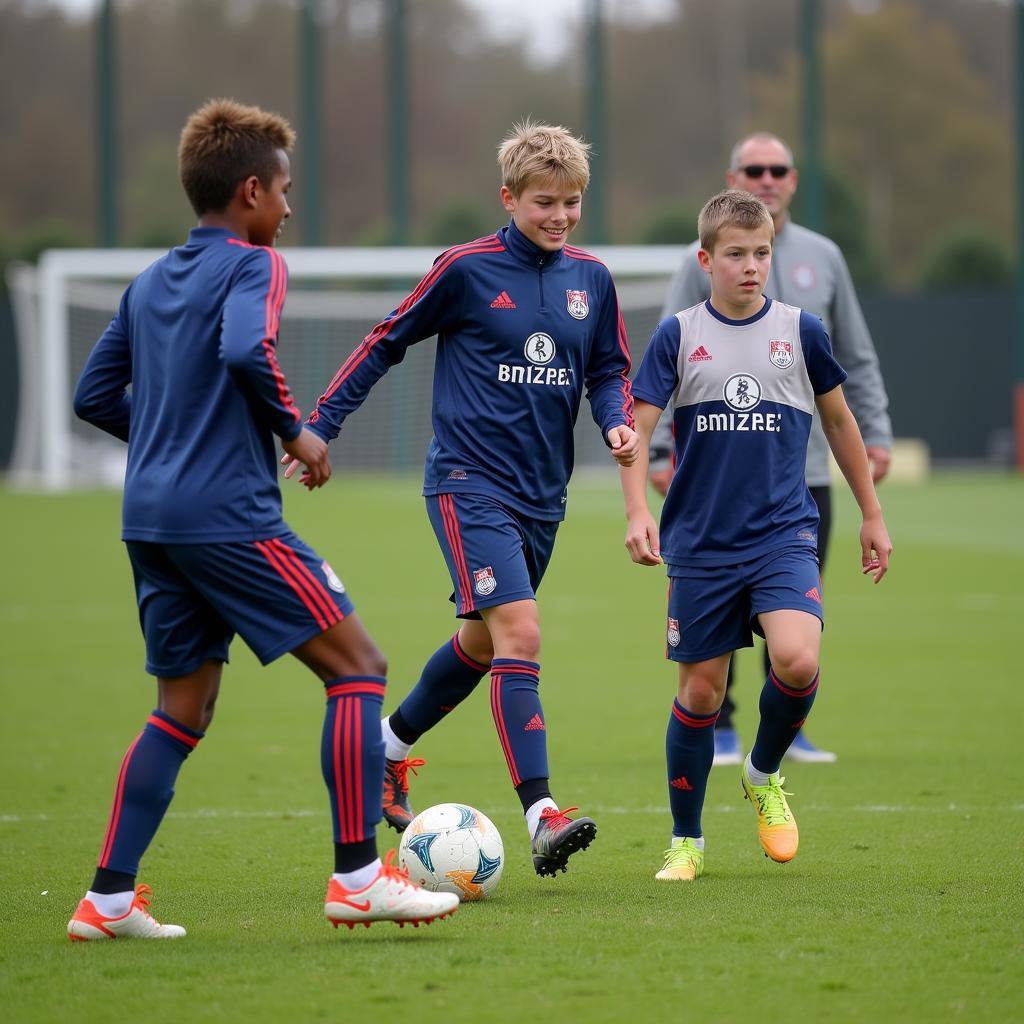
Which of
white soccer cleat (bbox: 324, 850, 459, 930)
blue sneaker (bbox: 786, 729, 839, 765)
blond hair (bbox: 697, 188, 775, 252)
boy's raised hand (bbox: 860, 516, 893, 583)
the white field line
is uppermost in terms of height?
blond hair (bbox: 697, 188, 775, 252)

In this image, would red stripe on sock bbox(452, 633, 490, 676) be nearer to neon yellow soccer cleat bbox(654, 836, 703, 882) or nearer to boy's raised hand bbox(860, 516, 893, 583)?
neon yellow soccer cleat bbox(654, 836, 703, 882)

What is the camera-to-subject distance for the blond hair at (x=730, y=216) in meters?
4.91

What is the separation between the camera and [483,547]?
194 inches

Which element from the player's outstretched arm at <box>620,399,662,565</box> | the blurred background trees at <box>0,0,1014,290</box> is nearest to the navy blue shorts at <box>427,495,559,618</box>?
the player's outstretched arm at <box>620,399,662,565</box>

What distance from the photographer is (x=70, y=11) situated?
39.1 m

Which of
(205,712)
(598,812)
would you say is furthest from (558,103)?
(205,712)

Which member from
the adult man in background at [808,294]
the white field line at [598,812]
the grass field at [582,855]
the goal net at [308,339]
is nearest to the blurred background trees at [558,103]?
the goal net at [308,339]

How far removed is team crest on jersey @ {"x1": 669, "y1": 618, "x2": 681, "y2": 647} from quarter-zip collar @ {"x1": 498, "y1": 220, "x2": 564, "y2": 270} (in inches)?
45.8

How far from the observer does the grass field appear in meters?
3.61

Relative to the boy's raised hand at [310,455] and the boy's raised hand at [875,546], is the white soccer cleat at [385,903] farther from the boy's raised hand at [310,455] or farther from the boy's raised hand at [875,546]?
the boy's raised hand at [875,546]

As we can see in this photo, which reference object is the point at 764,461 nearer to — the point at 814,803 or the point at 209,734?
the point at 814,803

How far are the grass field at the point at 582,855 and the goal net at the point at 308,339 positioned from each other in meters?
13.4

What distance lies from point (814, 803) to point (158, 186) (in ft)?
109

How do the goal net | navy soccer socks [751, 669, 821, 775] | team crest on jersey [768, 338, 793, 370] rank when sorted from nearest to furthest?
navy soccer socks [751, 669, 821, 775], team crest on jersey [768, 338, 793, 370], the goal net
